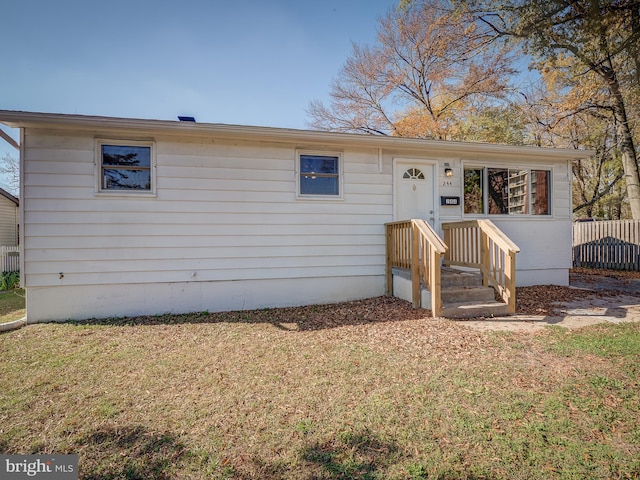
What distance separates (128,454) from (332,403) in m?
1.38

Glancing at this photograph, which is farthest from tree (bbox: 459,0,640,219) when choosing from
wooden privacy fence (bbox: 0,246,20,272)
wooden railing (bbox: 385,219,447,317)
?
wooden privacy fence (bbox: 0,246,20,272)

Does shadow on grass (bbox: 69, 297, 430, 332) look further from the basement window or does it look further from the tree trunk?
→ the tree trunk

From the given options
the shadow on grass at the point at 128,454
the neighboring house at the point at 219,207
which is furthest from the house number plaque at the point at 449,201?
the shadow on grass at the point at 128,454

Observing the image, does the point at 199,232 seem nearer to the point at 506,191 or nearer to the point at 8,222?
the point at 506,191

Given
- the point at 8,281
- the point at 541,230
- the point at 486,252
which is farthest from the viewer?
the point at 8,281

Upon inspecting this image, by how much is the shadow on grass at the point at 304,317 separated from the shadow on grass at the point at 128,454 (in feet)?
7.88

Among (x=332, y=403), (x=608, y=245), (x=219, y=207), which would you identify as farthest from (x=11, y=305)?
(x=608, y=245)

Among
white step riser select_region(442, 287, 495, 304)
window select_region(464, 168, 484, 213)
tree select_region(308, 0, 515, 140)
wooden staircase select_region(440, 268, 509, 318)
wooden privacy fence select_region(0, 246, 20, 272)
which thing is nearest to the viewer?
wooden staircase select_region(440, 268, 509, 318)

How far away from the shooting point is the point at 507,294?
15.9ft

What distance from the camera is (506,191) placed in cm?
691

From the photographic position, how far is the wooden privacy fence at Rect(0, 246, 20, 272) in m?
9.94

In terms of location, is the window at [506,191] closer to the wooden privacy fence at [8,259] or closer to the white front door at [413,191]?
the white front door at [413,191]

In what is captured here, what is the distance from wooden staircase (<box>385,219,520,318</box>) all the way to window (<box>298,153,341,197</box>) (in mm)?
1370

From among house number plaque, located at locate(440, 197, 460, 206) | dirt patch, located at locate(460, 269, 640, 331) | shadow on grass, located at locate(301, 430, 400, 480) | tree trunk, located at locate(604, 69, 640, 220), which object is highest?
tree trunk, located at locate(604, 69, 640, 220)
